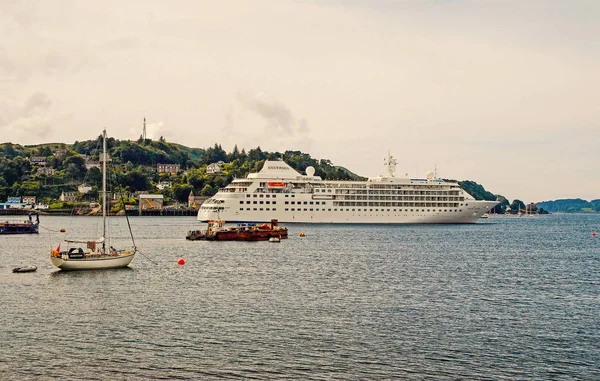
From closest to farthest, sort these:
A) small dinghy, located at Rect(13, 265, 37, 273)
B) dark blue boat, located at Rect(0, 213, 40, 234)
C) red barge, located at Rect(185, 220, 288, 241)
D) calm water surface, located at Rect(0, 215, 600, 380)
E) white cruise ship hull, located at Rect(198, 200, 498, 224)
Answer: calm water surface, located at Rect(0, 215, 600, 380), small dinghy, located at Rect(13, 265, 37, 273), red barge, located at Rect(185, 220, 288, 241), dark blue boat, located at Rect(0, 213, 40, 234), white cruise ship hull, located at Rect(198, 200, 498, 224)

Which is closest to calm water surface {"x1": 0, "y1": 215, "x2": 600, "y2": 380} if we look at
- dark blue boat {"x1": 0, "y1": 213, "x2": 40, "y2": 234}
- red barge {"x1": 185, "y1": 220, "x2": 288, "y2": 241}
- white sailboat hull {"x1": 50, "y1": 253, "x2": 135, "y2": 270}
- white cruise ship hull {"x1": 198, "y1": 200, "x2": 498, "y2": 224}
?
white sailboat hull {"x1": 50, "y1": 253, "x2": 135, "y2": 270}

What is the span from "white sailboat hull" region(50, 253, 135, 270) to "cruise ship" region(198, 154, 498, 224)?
267ft

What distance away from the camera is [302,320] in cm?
3991

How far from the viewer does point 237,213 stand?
473 feet

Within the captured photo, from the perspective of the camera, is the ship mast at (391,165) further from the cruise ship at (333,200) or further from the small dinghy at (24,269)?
the small dinghy at (24,269)

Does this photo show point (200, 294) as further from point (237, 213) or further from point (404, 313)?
point (237, 213)

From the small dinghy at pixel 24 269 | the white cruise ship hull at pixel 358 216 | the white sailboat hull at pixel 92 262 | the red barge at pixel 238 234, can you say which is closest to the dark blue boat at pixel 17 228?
the white cruise ship hull at pixel 358 216

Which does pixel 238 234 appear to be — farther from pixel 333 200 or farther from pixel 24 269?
pixel 333 200

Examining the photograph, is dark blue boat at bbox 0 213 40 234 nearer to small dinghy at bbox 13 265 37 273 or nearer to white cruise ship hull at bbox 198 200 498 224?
white cruise ship hull at bbox 198 200 498 224

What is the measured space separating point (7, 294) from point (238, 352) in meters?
22.5

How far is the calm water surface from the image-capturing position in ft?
101

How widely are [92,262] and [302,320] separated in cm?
2725

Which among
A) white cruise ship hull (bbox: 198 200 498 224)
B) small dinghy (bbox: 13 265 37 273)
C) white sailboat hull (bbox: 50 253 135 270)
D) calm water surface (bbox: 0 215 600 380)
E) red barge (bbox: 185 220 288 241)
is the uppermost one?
white cruise ship hull (bbox: 198 200 498 224)

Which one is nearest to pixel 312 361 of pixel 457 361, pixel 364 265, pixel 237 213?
pixel 457 361
